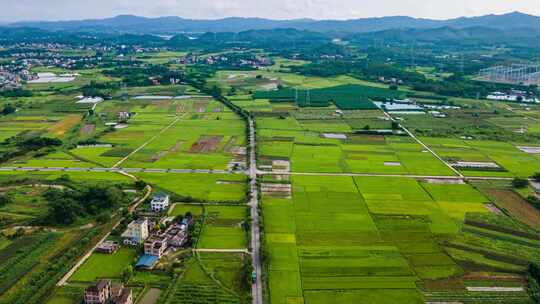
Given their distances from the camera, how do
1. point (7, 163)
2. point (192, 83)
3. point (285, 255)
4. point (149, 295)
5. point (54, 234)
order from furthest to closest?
point (192, 83)
point (7, 163)
point (54, 234)
point (285, 255)
point (149, 295)

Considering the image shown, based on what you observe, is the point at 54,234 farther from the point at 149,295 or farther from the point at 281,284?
the point at 281,284

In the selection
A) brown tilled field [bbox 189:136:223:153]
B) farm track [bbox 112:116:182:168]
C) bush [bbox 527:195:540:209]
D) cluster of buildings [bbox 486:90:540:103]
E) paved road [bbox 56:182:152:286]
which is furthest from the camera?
cluster of buildings [bbox 486:90:540:103]

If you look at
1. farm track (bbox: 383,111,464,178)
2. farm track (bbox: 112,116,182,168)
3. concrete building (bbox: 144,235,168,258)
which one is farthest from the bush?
farm track (bbox: 112,116,182,168)

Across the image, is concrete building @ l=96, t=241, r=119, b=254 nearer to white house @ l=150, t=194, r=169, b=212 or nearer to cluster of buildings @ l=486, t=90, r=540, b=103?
white house @ l=150, t=194, r=169, b=212

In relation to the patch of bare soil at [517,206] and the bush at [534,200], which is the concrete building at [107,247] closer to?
the patch of bare soil at [517,206]

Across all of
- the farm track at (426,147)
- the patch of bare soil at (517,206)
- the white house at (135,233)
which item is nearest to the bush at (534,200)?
the patch of bare soil at (517,206)

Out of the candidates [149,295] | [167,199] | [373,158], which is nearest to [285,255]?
[149,295]
